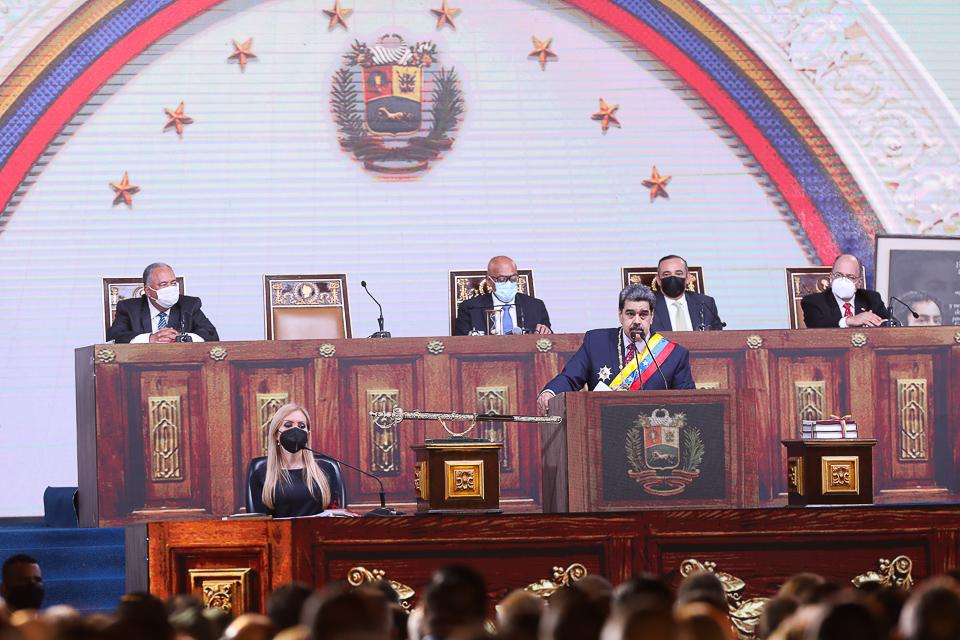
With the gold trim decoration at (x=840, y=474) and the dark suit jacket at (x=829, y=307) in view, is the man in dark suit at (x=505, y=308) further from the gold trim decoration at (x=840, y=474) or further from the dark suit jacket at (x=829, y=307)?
the gold trim decoration at (x=840, y=474)

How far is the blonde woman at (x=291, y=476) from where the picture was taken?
490 cm

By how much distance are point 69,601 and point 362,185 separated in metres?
4.23

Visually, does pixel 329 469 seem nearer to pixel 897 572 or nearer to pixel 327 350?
pixel 327 350

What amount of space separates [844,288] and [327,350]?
3.17 m

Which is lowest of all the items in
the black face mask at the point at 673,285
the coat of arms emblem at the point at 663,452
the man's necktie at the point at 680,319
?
the coat of arms emblem at the point at 663,452

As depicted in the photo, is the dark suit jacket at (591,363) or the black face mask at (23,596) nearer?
the black face mask at (23,596)

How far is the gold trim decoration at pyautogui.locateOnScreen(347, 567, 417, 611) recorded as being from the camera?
3.08 m

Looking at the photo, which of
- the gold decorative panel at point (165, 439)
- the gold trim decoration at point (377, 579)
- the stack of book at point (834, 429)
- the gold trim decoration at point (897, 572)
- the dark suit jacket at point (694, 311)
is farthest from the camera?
the dark suit jacket at point (694, 311)

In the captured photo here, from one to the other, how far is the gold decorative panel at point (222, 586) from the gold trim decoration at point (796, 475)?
1822 millimetres

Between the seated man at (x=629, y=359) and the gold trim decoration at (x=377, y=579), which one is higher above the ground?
the seated man at (x=629, y=359)

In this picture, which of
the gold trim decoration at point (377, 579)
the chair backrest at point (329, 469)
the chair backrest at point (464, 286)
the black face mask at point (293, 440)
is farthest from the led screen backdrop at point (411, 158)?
the gold trim decoration at point (377, 579)

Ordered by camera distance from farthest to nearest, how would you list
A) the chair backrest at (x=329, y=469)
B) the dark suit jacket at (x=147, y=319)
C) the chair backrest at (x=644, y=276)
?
the chair backrest at (x=644, y=276)
the dark suit jacket at (x=147, y=319)
the chair backrest at (x=329, y=469)

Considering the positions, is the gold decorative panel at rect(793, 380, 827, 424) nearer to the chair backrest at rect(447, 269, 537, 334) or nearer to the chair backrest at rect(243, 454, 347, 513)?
the chair backrest at rect(447, 269, 537, 334)

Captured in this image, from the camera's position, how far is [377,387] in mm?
6363
